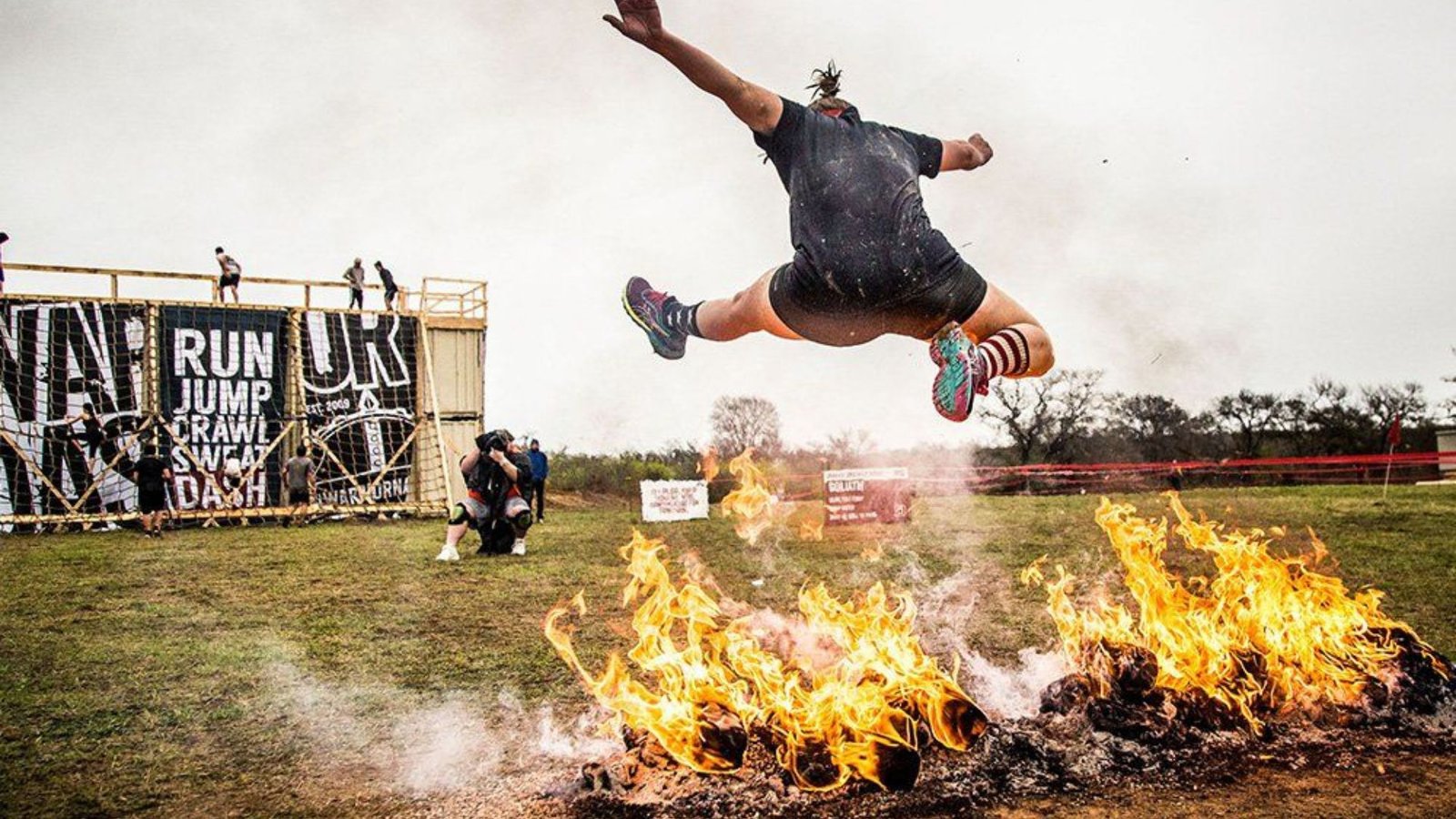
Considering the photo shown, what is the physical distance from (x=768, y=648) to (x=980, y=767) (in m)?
2.76

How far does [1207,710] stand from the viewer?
15.8 feet

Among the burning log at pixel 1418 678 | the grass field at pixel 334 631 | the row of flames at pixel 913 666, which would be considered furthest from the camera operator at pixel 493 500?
the burning log at pixel 1418 678

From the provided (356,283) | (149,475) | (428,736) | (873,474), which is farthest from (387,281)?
(428,736)

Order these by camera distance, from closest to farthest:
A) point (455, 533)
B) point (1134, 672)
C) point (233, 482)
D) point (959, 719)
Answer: point (959, 719), point (1134, 672), point (455, 533), point (233, 482)

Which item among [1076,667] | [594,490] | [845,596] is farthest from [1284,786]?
[594,490]

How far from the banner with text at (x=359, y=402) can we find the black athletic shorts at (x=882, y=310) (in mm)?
19215

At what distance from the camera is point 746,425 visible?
4648 mm

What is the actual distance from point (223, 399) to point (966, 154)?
1993 centimetres

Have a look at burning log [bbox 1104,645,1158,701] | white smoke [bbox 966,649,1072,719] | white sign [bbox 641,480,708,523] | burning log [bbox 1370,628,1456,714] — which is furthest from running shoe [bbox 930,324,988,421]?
white sign [bbox 641,480,708,523]

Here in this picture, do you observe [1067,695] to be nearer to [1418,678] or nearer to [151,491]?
[1418,678]

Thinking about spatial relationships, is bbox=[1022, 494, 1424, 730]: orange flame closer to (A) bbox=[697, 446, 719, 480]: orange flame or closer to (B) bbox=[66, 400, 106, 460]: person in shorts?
(A) bbox=[697, 446, 719, 480]: orange flame

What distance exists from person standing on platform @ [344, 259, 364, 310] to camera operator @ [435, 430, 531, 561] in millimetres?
9882

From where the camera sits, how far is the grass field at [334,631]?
4570mm

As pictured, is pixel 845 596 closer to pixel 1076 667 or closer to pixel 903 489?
pixel 1076 667
